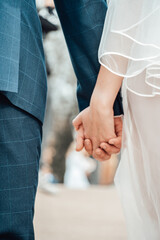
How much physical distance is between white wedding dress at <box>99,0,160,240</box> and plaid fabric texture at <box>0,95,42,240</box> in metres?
0.28

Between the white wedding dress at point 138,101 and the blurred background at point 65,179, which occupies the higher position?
the white wedding dress at point 138,101

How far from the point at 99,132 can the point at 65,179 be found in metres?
8.40

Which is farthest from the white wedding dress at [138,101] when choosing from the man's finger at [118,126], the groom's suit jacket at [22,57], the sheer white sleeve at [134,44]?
the groom's suit jacket at [22,57]

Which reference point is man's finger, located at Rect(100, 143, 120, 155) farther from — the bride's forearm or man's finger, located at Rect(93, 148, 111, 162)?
the bride's forearm

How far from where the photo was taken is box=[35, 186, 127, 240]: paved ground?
2.87 m

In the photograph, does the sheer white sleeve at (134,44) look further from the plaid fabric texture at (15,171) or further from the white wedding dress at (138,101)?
the plaid fabric texture at (15,171)

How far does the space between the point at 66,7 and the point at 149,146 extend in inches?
22.0

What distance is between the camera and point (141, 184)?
1.20m

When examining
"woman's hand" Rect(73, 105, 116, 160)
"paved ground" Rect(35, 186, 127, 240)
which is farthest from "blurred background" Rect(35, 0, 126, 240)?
"woman's hand" Rect(73, 105, 116, 160)

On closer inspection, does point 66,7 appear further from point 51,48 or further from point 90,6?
point 51,48

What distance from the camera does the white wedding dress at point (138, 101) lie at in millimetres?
1045

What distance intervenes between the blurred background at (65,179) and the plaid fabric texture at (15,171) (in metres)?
0.56

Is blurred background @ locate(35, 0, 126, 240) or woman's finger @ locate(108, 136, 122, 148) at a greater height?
woman's finger @ locate(108, 136, 122, 148)

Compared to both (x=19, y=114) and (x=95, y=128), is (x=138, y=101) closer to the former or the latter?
(x=95, y=128)
